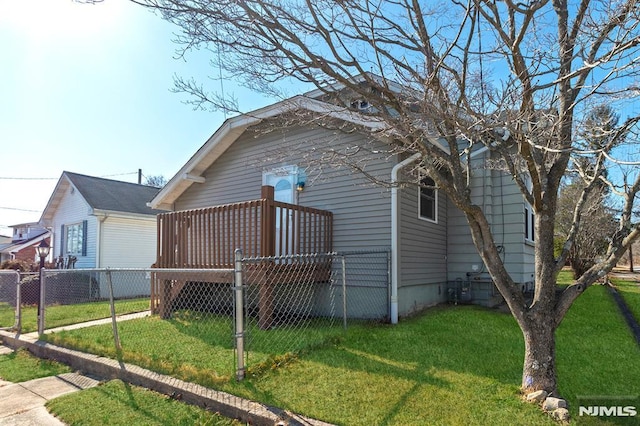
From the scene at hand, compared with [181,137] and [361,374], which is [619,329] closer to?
[361,374]

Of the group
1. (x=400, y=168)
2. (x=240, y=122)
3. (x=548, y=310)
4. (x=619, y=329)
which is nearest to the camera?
(x=548, y=310)

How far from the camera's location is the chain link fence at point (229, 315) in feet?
15.5

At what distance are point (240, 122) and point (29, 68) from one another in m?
4.10

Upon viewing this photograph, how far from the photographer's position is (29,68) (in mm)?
7797

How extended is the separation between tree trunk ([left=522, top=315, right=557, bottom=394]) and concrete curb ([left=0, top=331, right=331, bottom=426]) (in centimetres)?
184

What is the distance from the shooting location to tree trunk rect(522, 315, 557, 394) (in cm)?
344

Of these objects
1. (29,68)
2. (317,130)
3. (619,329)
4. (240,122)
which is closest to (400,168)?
(317,130)

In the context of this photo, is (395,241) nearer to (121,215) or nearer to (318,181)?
(318,181)

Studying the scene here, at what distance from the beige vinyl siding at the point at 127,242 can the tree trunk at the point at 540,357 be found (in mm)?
13383

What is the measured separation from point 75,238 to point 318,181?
38.6 feet

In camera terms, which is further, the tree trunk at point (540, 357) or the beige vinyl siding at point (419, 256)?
the beige vinyl siding at point (419, 256)

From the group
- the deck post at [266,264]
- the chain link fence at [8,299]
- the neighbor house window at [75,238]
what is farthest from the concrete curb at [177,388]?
the neighbor house window at [75,238]

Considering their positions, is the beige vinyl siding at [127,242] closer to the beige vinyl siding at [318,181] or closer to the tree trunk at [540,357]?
the beige vinyl siding at [318,181]

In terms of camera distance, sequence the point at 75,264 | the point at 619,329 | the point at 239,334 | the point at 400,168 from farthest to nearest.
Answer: the point at 75,264, the point at 400,168, the point at 619,329, the point at 239,334
